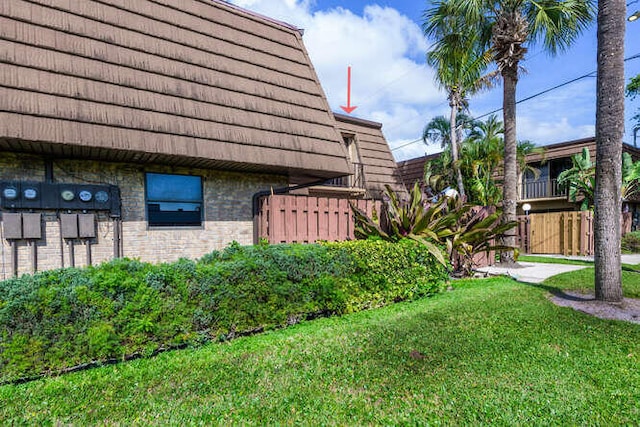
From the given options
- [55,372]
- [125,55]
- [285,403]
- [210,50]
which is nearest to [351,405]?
[285,403]

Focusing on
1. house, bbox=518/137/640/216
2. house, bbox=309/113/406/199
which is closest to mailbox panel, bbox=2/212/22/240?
house, bbox=309/113/406/199

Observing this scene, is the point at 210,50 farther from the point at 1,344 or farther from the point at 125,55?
the point at 1,344

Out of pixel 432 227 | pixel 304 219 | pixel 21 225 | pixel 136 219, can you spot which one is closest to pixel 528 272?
pixel 432 227

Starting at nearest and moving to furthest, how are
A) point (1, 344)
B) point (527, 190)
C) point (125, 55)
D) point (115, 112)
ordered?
point (1, 344)
point (115, 112)
point (125, 55)
point (527, 190)

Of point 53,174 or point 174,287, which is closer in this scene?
point 174,287

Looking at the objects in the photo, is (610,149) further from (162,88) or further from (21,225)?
(21,225)

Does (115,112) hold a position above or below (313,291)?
above

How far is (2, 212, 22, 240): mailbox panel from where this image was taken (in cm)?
533

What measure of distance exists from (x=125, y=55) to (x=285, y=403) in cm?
642

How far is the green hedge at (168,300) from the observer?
3148 millimetres

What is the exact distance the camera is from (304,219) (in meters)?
7.13

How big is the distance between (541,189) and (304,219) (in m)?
20.9

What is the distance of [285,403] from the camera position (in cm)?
276

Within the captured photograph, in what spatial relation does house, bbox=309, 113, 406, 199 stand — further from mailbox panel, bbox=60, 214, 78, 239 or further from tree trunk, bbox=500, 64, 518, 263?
mailbox panel, bbox=60, 214, 78, 239
